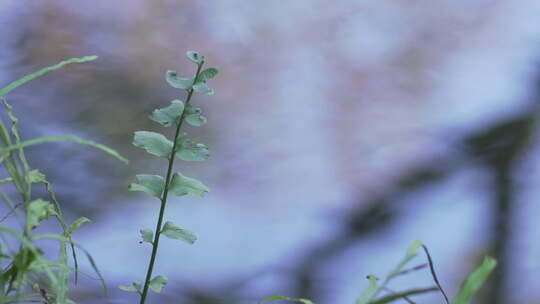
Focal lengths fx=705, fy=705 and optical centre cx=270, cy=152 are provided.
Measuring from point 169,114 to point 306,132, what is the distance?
0.88 meters

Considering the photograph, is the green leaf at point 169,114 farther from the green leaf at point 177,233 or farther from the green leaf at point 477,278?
the green leaf at point 477,278

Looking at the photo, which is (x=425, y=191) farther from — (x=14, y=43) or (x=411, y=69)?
(x=14, y=43)

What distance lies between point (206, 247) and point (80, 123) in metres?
0.30

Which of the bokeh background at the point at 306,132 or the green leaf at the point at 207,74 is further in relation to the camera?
the bokeh background at the point at 306,132

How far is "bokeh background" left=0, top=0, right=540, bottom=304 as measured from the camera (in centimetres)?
111

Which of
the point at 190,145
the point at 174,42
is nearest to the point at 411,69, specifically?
the point at 174,42

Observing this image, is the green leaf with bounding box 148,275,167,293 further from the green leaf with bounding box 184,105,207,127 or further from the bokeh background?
the bokeh background

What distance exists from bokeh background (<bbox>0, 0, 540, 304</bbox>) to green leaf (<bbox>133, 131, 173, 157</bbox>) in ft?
2.22

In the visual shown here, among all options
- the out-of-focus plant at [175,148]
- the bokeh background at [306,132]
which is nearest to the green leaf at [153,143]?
the out-of-focus plant at [175,148]

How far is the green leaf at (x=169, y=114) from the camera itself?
38cm

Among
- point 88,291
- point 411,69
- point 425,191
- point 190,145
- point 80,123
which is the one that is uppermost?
point 411,69

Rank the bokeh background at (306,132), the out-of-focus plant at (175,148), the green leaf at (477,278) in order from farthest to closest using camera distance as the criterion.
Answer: the bokeh background at (306,132), the out-of-focus plant at (175,148), the green leaf at (477,278)

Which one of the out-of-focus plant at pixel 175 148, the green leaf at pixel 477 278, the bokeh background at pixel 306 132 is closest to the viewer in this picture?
the green leaf at pixel 477 278

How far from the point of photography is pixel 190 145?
386mm
